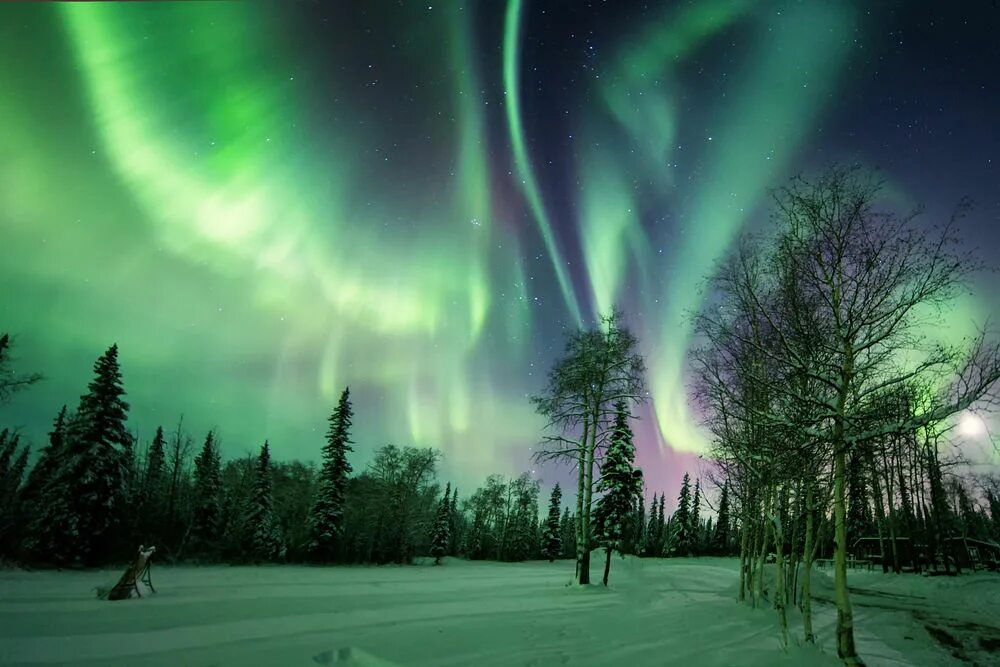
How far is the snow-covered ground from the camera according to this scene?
684 centimetres

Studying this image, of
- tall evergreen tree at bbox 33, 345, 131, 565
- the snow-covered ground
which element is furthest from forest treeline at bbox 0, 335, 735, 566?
the snow-covered ground

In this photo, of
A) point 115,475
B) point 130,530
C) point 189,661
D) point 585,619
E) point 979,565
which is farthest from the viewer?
point 979,565

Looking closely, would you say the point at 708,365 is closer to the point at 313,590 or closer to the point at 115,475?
the point at 313,590

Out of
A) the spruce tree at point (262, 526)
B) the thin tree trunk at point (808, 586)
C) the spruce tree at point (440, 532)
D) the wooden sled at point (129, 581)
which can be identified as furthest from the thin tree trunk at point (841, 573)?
the spruce tree at point (440, 532)

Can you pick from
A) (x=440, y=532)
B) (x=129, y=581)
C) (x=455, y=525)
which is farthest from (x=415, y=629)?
(x=455, y=525)

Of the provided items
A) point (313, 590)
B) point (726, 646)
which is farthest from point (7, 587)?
point (726, 646)

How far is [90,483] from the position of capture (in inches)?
1013

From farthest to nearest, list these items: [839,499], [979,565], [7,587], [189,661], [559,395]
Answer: [979,565]
[559,395]
[7,587]
[839,499]
[189,661]

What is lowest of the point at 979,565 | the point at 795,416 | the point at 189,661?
the point at 979,565

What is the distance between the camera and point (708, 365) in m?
13.1

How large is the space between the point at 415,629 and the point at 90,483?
26704 mm

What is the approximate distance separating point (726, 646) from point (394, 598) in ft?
29.5

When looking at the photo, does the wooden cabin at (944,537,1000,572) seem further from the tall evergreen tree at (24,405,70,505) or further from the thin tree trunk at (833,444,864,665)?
the tall evergreen tree at (24,405,70,505)

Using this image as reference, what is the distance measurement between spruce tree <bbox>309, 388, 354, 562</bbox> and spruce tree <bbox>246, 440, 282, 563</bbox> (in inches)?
145
